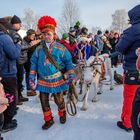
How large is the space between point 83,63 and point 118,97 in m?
1.44

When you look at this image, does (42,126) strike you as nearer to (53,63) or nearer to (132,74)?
(53,63)

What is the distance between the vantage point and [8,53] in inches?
197

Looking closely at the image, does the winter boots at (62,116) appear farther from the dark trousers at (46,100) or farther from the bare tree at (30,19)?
the bare tree at (30,19)

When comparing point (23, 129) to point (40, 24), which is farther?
point (23, 129)

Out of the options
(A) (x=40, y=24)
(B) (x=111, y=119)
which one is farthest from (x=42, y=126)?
(A) (x=40, y=24)

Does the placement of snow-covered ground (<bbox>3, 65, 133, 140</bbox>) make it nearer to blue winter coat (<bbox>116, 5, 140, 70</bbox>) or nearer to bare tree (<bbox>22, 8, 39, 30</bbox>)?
blue winter coat (<bbox>116, 5, 140, 70</bbox>)

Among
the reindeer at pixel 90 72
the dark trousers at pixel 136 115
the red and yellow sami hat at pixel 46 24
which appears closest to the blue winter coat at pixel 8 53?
the red and yellow sami hat at pixel 46 24

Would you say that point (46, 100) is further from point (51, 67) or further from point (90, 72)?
point (90, 72)

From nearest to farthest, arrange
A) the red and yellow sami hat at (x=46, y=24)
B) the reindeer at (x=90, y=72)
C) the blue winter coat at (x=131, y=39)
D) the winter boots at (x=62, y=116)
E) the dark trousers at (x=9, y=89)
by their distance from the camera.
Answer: the blue winter coat at (x=131, y=39)
the red and yellow sami hat at (x=46, y=24)
the dark trousers at (x=9, y=89)
the winter boots at (x=62, y=116)
the reindeer at (x=90, y=72)

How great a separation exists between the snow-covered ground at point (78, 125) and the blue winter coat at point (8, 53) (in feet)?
3.50

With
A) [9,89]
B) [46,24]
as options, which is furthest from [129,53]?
[9,89]

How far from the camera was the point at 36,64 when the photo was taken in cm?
525

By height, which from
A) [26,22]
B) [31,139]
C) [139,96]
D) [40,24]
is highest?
[26,22]

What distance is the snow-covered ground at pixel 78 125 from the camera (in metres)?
4.89
